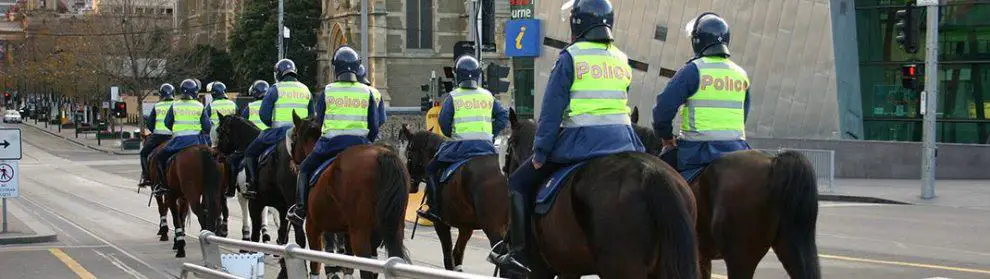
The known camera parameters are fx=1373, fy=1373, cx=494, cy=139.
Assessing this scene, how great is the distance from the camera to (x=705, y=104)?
973 cm

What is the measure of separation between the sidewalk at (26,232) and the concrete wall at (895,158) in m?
20.0

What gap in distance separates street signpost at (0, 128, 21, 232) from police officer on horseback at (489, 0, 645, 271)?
14228mm

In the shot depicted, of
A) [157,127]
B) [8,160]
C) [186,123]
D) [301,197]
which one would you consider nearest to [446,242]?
[301,197]

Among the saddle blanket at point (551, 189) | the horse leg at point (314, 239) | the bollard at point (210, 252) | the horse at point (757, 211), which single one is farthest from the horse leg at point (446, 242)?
the saddle blanket at point (551, 189)

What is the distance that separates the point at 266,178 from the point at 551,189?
7759mm

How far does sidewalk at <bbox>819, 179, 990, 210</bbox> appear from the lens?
1069 inches

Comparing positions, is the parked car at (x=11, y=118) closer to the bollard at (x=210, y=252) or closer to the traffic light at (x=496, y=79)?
the traffic light at (x=496, y=79)

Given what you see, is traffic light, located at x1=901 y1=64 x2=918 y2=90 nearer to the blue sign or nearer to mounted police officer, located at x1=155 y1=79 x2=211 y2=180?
mounted police officer, located at x1=155 y1=79 x2=211 y2=180

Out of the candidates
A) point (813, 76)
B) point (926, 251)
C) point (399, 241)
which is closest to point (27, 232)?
point (399, 241)

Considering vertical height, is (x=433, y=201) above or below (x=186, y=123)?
below

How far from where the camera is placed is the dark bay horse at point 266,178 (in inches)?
565

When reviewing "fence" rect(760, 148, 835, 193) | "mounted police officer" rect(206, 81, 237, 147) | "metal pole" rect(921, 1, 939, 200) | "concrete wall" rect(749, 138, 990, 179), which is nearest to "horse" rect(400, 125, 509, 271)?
"mounted police officer" rect(206, 81, 237, 147)

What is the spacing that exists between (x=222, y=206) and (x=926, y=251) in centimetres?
925

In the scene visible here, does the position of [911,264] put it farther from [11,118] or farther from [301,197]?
[11,118]
